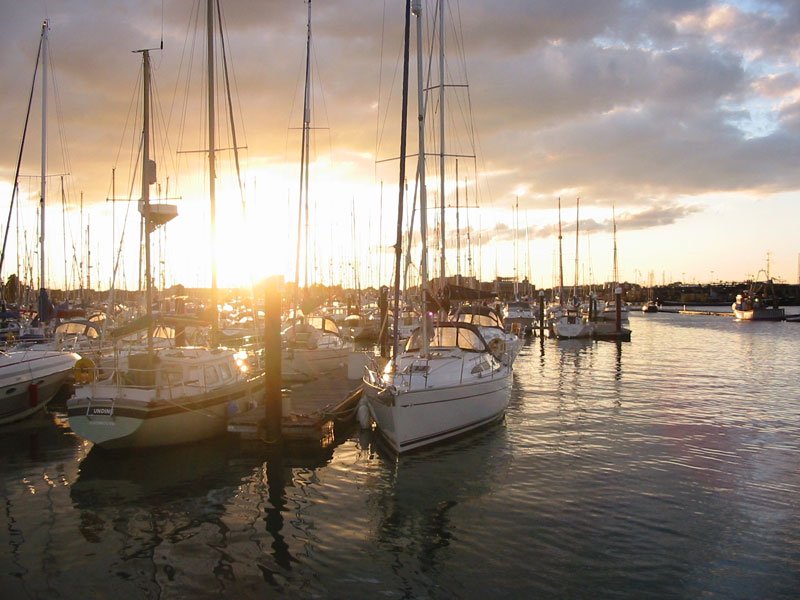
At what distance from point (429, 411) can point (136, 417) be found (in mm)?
7038

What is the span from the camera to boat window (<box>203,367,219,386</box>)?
1695 cm

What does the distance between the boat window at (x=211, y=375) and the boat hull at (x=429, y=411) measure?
4224 millimetres

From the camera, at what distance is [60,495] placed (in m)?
12.6

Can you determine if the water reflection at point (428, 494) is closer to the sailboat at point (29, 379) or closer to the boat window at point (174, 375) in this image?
the boat window at point (174, 375)

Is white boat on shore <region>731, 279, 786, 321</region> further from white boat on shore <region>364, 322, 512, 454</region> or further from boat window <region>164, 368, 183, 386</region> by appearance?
boat window <region>164, 368, 183, 386</region>

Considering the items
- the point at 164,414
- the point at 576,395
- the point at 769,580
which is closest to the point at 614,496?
the point at 769,580

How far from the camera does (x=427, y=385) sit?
15578 millimetres

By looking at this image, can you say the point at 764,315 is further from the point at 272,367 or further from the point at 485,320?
the point at 272,367

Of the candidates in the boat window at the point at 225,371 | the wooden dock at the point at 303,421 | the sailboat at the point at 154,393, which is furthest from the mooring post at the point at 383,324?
the sailboat at the point at 154,393

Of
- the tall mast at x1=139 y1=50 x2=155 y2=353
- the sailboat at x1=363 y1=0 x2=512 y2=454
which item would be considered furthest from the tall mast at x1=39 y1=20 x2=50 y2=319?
the sailboat at x1=363 y1=0 x2=512 y2=454

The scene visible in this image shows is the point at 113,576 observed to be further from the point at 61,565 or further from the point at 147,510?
the point at 147,510

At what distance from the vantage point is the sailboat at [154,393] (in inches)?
579

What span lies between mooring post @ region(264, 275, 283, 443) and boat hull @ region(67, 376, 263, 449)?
1686mm

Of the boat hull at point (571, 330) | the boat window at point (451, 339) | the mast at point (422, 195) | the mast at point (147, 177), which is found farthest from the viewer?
the boat hull at point (571, 330)
